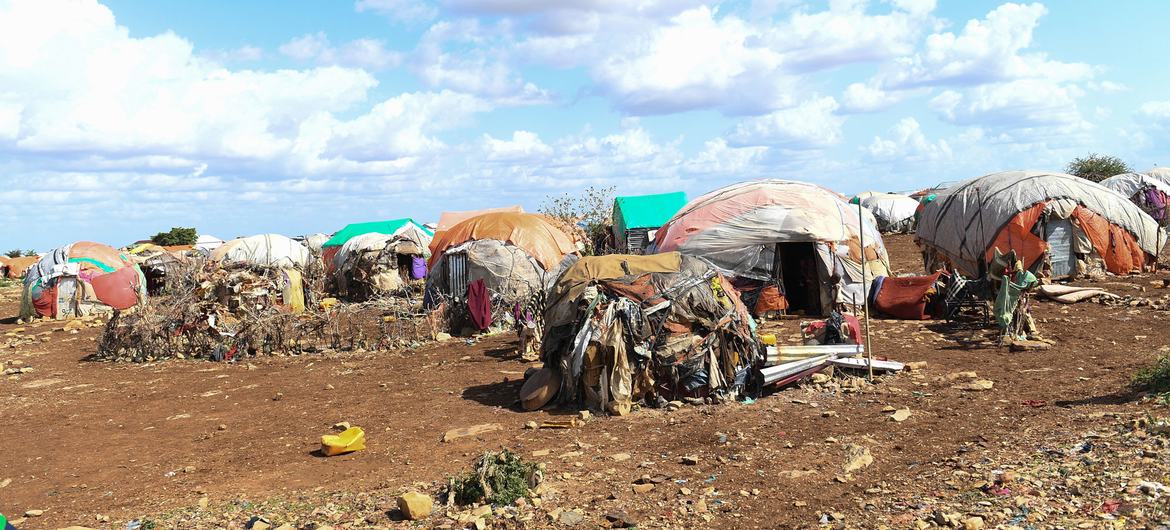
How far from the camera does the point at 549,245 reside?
20594mm

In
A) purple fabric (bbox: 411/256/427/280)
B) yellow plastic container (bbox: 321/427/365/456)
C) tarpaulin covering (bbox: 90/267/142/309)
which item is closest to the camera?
yellow plastic container (bbox: 321/427/365/456)

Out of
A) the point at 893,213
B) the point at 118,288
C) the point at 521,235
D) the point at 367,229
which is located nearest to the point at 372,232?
the point at 367,229

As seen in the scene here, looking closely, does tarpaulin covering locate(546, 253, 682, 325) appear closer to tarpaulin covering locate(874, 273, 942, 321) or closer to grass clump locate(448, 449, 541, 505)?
grass clump locate(448, 449, 541, 505)

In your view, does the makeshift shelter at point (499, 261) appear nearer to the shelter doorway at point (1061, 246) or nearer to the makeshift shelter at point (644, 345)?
the makeshift shelter at point (644, 345)

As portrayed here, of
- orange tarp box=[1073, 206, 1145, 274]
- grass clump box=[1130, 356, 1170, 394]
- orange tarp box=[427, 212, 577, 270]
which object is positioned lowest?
grass clump box=[1130, 356, 1170, 394]

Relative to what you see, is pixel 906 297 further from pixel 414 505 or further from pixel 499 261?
pixel 414 505

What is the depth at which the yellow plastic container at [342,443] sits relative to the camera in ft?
29.8

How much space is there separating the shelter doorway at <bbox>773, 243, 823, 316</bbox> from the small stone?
37.7 feet

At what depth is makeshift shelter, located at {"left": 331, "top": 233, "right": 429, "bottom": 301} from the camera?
26.0 metres

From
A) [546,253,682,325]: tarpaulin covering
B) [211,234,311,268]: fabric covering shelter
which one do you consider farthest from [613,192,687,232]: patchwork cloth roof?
[546,253,682,325]: tarpaulin covering

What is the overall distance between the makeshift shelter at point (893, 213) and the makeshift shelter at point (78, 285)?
32.5 meters

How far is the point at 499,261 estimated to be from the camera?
19.5 meters

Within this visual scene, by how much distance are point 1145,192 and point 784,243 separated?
22.0 meters

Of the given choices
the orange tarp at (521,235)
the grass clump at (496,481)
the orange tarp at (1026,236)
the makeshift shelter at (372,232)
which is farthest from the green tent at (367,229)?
the grass clump at (496,481)
